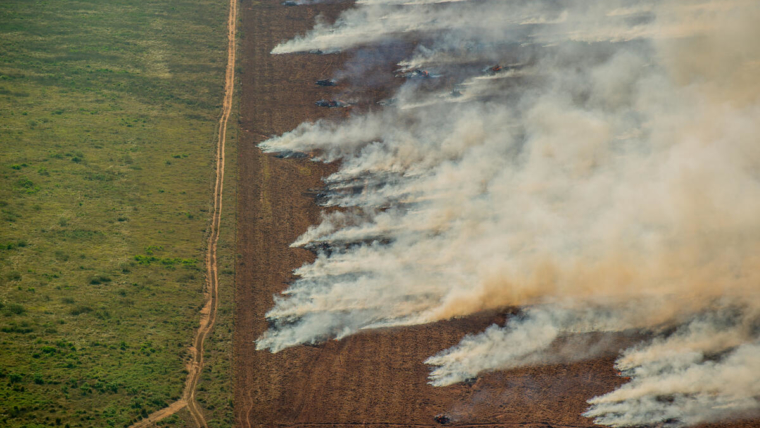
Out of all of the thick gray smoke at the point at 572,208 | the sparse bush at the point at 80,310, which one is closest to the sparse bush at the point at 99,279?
the sparse bush at the point at 80,310

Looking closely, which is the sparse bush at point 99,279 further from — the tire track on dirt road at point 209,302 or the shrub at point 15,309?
the tire track on dirt road at point 209,302

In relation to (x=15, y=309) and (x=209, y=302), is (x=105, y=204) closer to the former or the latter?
(x=15, y=309)

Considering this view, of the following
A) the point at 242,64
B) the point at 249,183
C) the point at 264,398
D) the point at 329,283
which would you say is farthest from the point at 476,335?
the point at 242,64

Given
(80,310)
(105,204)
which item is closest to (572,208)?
(80,310)

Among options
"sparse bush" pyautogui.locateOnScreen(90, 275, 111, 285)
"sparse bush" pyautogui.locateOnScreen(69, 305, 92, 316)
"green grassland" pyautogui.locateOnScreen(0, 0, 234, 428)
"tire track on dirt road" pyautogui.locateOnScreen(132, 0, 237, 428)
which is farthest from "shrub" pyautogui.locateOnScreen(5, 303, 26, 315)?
"tire track on dirt road" pyautogui.locateOnScreen(132, 0, 237, 428)

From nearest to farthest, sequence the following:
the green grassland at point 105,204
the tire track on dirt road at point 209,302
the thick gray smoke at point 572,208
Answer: the tire track on dirt road at point 209,302 < the green grassland at point 105,204 < the thick gray smoke at point 572,208

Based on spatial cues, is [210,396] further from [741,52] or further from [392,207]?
[741,52]
